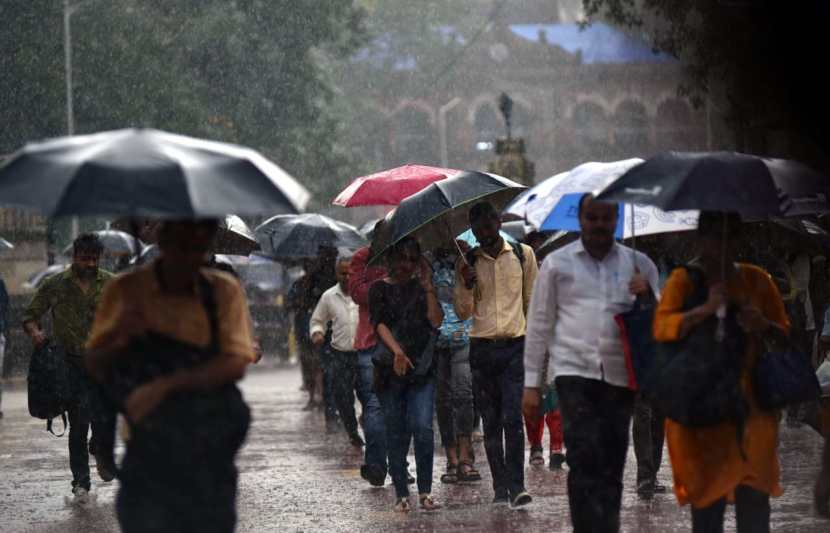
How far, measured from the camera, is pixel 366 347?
480 inches

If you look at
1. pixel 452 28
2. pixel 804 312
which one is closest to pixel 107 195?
pixel 804 312

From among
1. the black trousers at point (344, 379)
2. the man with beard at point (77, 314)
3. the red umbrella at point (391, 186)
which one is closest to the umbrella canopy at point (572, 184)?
the red umbrella at point (391, 186)

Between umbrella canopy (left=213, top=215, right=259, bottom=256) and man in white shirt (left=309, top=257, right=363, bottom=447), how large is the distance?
1.22 meters

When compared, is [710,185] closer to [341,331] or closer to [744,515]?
[744,515]

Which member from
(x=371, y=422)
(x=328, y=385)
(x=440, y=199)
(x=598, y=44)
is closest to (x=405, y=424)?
(x=371, y=422)

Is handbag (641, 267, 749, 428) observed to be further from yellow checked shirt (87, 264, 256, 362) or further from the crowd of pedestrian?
yellow checked shirt (87, 264, 256, 362)

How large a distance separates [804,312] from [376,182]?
15.0 ft

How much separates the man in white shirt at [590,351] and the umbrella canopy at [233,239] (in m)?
5.70

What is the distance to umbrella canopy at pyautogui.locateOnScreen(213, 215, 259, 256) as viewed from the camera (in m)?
13.0

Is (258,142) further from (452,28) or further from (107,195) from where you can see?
(452,28)

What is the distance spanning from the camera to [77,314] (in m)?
11.3

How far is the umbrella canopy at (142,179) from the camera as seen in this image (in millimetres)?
5184

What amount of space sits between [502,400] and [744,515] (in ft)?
11.8

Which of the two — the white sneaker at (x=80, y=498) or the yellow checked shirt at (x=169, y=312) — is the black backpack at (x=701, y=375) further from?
the white sneaker at (x=80, y=498)
